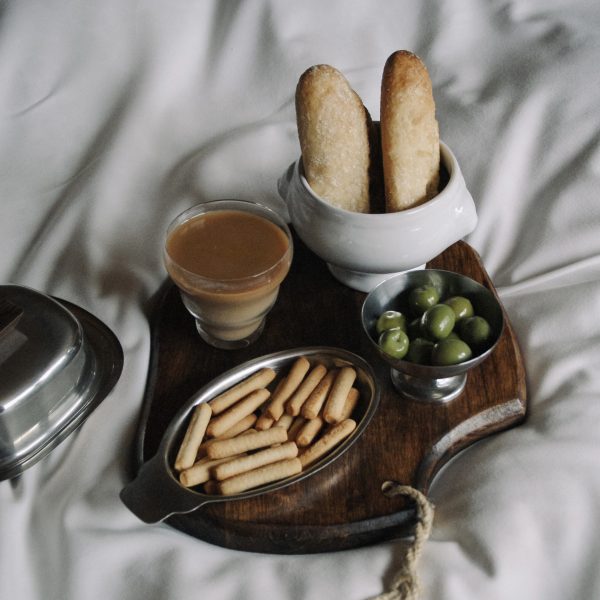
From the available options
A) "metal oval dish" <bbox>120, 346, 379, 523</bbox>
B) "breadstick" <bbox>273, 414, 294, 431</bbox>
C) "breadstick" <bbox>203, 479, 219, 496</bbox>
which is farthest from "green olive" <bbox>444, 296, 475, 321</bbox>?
"breadstick" <bbox>203, 479, 219, 496</bbox>

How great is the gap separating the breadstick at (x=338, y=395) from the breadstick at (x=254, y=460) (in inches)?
2.2

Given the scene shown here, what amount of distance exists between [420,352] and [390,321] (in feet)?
0.17

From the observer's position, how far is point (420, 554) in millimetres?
805

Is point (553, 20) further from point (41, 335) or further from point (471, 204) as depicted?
A: point (41, 335)

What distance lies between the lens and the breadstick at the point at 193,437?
33.4 inches

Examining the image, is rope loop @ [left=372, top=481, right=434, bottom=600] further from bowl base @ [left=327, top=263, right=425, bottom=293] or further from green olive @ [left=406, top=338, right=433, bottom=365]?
bowl base @ [left=327, top=263, right=425, bottom=293]

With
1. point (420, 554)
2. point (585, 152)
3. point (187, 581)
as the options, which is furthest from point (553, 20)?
point (187, 581)

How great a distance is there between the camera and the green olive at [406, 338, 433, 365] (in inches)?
34.7

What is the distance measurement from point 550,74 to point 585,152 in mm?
169

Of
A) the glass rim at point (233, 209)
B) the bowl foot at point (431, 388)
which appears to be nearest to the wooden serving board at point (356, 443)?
the bowl foot at point (431, 388)

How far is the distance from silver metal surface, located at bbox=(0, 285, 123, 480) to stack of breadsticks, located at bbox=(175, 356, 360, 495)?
0.49 feet

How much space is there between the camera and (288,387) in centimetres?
93

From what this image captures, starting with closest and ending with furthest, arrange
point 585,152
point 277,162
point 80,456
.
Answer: point 80,456
point 585,152
point 277,162

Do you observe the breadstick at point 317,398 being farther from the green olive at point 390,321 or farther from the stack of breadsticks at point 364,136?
the stack of breadsticks at point 364,136
